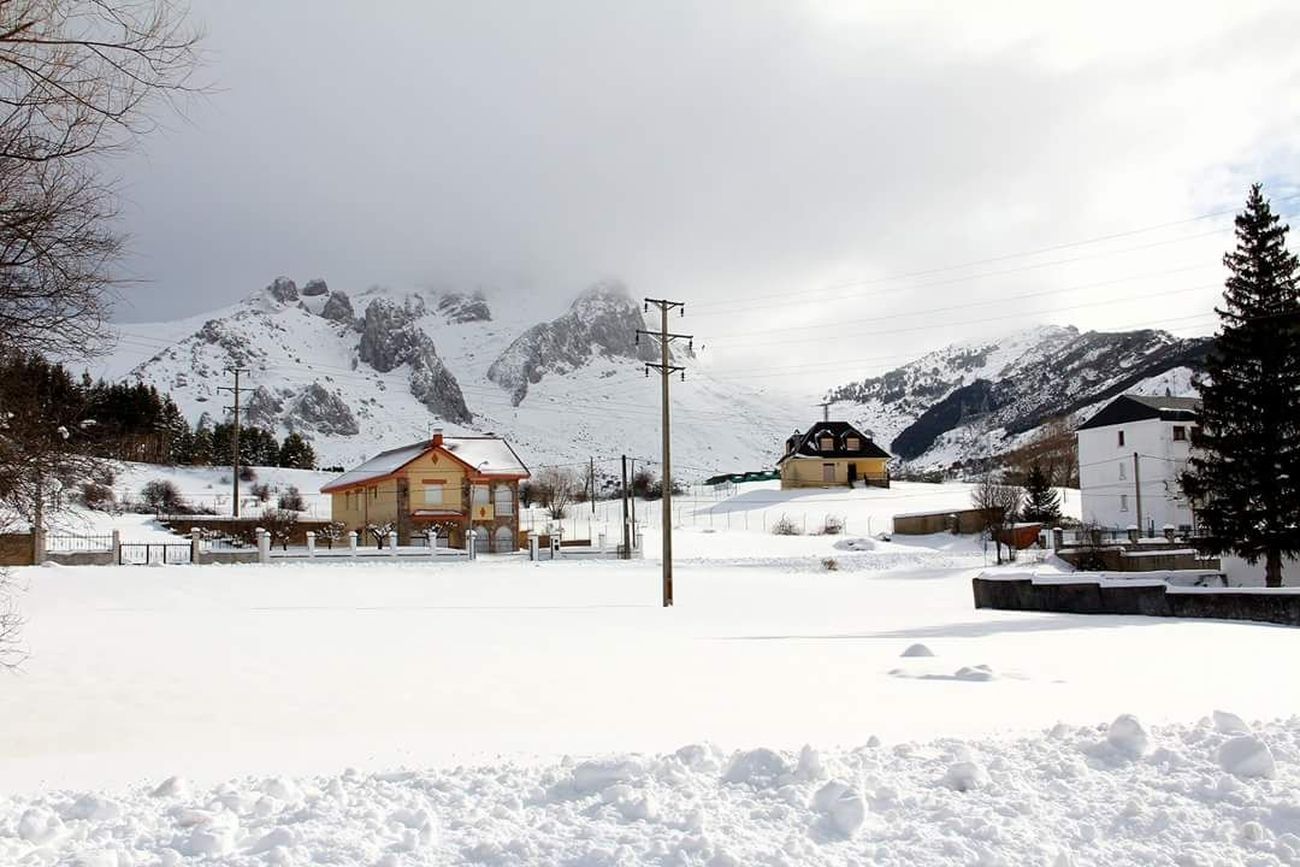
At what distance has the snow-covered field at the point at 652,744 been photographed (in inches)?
219

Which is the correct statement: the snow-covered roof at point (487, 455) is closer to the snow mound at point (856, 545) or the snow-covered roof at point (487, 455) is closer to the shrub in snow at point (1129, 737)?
the snow mound at point (856, 545)

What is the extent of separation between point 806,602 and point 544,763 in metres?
23.5

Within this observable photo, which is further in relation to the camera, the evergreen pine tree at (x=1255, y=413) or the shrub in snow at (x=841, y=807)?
the evergreen pine tree at (x=1255, y=413)

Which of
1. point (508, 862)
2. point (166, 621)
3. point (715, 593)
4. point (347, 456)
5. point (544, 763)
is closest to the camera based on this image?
point (508, 862)

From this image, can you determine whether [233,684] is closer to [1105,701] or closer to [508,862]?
[508,862]

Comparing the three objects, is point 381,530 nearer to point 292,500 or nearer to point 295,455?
point 292,500

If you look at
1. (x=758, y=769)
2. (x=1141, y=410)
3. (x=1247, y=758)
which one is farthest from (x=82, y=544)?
(x=1141, y=410)

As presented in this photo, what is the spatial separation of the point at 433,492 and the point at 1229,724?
56474mm

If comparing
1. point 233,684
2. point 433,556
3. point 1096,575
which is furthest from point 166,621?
point 433,556

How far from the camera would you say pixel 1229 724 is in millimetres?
7441

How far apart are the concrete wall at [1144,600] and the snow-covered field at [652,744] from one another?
1766mm

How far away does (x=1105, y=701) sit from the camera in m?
9.77

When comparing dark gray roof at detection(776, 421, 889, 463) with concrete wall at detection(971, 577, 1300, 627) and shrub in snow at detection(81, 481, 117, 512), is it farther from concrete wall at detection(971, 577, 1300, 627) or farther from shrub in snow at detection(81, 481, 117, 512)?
shrub in snow at detection(81, 481, 117, 512)

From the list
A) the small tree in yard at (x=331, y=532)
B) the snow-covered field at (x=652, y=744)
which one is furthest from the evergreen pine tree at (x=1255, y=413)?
the small tree in yard at (x=331, y=532)
